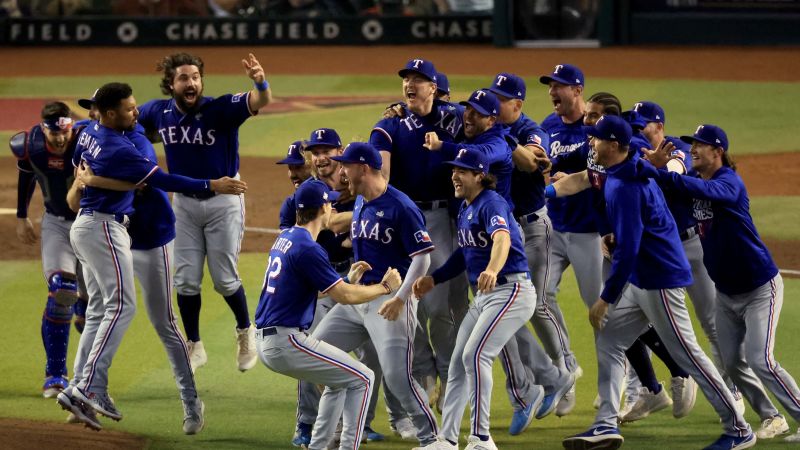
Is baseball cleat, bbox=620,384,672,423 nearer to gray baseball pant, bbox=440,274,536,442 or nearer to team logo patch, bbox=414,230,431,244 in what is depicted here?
gray baseball pant, bbox=440,274,536,442

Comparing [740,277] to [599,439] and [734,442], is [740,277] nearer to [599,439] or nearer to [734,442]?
[734,442]

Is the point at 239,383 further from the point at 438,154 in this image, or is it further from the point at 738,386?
the point at 738,386

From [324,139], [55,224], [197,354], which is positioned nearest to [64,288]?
[55,224]

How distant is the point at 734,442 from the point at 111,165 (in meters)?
4.07

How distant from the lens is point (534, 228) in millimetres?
8867

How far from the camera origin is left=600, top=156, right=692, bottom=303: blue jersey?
751cm

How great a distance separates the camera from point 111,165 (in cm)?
830

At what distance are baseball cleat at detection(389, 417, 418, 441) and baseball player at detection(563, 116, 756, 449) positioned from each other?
107cm

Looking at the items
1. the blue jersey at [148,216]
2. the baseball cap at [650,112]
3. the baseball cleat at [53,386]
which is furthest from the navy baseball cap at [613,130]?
the baseball cleat at [53,386]

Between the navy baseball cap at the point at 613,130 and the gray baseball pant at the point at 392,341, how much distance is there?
145cm

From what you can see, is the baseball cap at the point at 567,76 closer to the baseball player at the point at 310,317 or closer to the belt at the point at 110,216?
the baseball player at the point at 310,317

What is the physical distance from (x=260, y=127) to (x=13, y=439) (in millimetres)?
12699

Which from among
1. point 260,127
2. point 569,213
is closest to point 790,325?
point 569,213

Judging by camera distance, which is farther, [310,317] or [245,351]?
[245,351]
